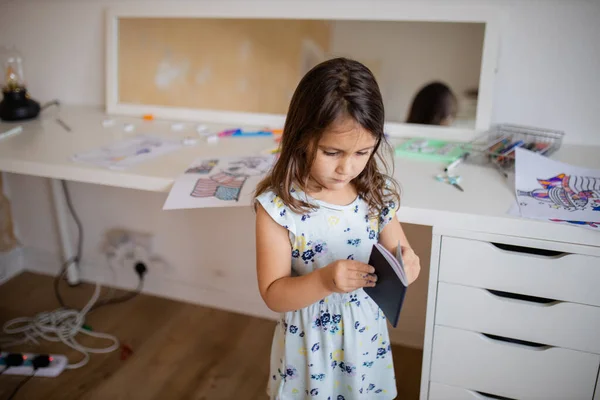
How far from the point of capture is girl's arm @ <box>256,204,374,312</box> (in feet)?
2.81

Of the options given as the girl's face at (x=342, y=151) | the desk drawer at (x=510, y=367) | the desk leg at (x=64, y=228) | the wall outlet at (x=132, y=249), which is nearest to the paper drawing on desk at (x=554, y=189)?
the desk drawer at (x=510, y=367)

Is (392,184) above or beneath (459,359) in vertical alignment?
above

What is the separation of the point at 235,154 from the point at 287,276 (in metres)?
0.54

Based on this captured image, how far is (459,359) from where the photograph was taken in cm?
115

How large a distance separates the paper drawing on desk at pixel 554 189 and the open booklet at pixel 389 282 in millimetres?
356

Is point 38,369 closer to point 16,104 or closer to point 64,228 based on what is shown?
point 64,228

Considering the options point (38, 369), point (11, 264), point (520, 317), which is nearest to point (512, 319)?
point (520, 317)

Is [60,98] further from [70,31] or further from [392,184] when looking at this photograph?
[392,184]

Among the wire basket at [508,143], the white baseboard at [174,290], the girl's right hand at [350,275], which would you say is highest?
the wire basket at [508,143]

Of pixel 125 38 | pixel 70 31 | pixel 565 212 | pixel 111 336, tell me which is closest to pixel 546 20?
pixel 565 212

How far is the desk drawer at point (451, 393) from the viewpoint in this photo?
1.18 metres

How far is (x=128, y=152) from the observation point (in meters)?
1.39

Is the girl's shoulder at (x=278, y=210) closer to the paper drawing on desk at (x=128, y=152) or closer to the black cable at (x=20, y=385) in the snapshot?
the paper drawing on desk at (x=128, y=152)

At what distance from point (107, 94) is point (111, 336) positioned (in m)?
0.82
